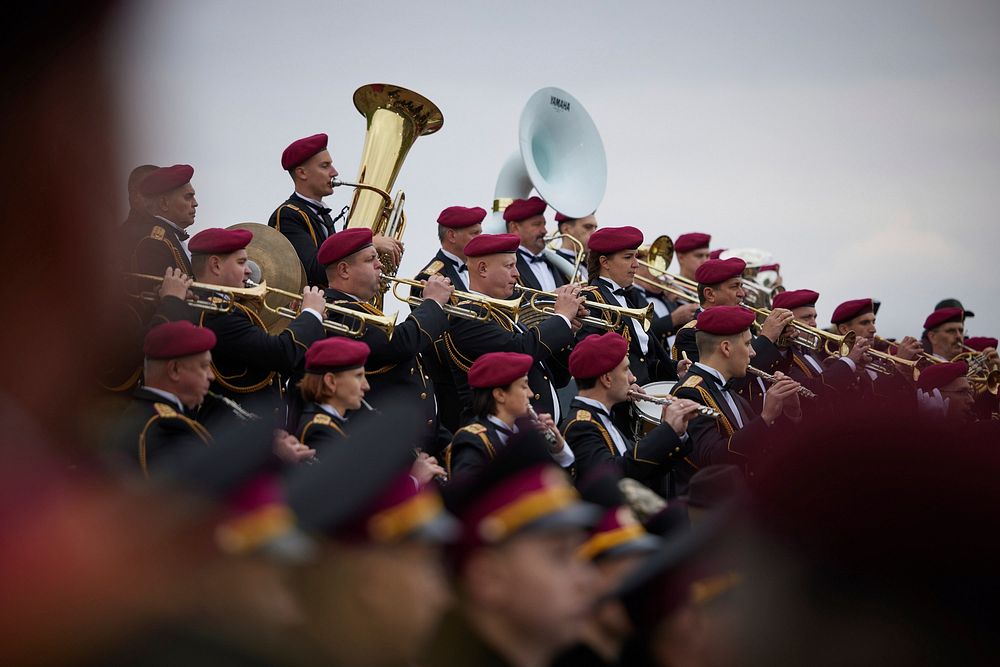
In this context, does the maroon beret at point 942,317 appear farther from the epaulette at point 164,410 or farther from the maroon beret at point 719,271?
the epaulette at point 164,410

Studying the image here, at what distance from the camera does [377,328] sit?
6652mm

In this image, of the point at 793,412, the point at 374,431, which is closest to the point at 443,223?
the point at 793,412

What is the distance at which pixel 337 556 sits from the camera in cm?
172

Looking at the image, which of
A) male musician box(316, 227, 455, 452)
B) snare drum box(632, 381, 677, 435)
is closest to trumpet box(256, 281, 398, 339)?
male musician box(316, 227, 455, 452)

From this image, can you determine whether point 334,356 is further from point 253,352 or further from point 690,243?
point 690,243

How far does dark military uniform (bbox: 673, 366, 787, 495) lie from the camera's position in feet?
21.5

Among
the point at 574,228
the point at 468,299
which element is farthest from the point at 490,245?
the point at 574,228

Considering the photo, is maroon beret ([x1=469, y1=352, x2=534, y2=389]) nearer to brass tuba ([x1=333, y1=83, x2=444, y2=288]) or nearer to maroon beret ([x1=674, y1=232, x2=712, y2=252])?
brass tuba ([x1=333, y1=83, x2=444, y2=288])

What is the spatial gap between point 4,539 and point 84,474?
0.10 meters

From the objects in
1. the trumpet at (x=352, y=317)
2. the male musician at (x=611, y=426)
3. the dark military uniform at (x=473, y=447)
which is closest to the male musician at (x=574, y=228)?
the male musician at (x=611, y=426)

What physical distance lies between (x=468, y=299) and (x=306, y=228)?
1375 millimetres

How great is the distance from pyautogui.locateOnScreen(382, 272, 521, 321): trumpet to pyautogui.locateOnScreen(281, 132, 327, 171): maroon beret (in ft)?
3.77

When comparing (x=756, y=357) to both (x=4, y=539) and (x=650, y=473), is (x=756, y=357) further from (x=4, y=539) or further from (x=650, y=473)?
(x=4, y=539)

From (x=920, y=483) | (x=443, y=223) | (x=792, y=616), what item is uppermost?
(x=920, y=483)
